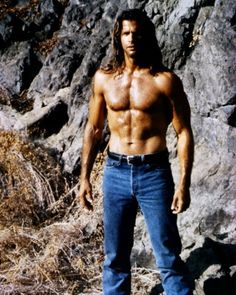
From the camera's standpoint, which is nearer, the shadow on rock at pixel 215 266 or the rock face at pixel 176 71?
the shadow on rock at pixel 215 266

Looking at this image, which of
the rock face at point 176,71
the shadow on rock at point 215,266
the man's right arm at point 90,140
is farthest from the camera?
the rock face at point 176,71

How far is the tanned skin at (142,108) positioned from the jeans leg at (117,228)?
214 millimetres

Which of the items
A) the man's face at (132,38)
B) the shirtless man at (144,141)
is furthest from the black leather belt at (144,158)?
the man's face at (132,38)

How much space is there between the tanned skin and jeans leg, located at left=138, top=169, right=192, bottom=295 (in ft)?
0.27

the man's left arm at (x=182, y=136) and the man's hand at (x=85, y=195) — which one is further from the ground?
the man's left arm at (x=182, y=136)

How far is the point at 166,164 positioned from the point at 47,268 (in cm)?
202

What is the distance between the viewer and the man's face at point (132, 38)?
3.77 m

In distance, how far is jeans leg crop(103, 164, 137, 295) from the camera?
155 inches

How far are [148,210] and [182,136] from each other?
54cm

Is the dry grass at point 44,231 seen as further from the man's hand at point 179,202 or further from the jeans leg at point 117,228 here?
the man's hand at point 179,202

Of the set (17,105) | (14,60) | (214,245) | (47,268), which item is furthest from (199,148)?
(14,60)

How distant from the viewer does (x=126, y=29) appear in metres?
3.81

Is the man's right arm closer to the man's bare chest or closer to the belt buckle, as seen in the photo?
the man's bare chest

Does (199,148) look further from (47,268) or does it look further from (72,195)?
(47,268)
